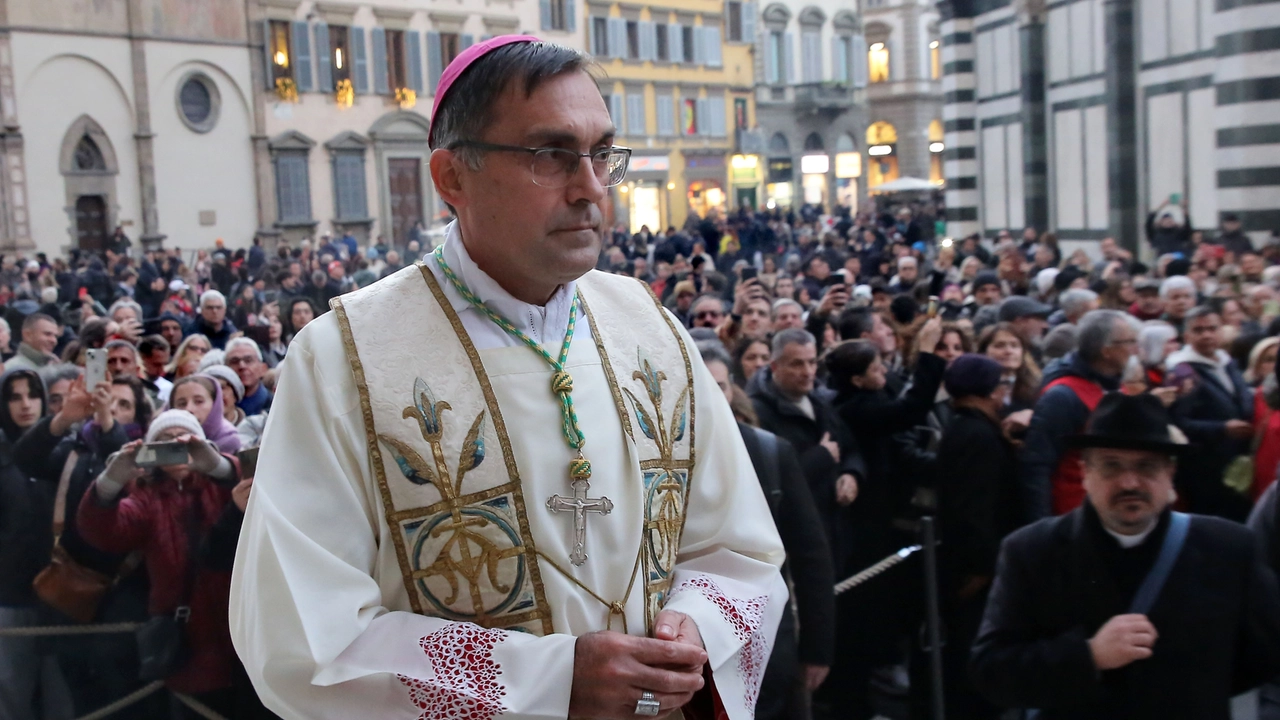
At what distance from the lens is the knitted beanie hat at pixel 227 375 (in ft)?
22.0

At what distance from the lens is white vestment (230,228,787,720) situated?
209 cm

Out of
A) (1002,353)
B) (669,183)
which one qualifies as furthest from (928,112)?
(1002,353)

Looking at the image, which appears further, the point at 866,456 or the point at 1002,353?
the point at 1002,353

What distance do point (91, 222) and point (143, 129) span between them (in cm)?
254

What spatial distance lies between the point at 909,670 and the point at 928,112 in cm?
5038

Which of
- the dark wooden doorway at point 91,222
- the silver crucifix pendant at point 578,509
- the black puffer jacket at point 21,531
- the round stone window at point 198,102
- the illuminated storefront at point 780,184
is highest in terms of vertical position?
the round stone window at point 198,102

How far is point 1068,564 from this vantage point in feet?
12.7

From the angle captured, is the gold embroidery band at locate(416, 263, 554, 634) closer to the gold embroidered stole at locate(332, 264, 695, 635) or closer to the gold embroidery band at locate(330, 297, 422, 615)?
the gold embroidered stole at locate(332, 264, 695, 635)

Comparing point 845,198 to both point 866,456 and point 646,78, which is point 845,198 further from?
point 866,456

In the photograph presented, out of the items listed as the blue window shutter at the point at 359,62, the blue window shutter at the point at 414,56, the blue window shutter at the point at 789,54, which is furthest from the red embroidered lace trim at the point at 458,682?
the blue window shutter at the point at 789,54

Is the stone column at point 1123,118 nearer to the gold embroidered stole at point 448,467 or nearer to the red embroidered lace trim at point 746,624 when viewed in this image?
the red embroidered lace trim at point 746,624

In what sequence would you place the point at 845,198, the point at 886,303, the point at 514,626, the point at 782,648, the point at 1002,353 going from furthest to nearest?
the point at 845,198, the point at 886,303, the point at 1002,353, the point at 782,648, the point at 514,626

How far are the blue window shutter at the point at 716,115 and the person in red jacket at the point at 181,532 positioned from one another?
42.2 metres

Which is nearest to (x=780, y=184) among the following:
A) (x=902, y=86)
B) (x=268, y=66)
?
(x=902, y=86)
